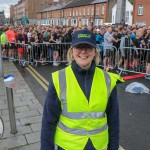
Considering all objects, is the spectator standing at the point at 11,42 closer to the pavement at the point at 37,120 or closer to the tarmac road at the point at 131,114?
the tarmac road at the point at 131,114

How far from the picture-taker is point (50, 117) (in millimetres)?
2135

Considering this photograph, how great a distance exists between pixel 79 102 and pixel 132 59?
8.71m


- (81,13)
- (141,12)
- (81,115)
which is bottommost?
(81,115)

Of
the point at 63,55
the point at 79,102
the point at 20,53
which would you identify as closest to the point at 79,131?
the point at 79,102

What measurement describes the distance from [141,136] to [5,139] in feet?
8.33

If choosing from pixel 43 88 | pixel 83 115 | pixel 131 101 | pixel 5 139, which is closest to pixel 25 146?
pixel 5 139

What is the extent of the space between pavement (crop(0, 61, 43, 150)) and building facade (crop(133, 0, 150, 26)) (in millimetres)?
43441

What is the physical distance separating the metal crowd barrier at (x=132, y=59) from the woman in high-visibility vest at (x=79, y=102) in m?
7.89

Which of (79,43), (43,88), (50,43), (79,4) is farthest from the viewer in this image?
(79,4)

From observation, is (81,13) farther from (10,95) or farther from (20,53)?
(10,95)

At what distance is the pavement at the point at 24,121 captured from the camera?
4227mm

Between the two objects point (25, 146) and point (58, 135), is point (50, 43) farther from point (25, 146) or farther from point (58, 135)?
point (58, 135)

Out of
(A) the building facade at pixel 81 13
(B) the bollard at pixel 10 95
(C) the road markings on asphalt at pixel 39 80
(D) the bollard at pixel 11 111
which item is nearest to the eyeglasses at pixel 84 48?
(B) the bollard at pixel 10 95

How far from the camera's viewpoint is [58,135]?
2.18 meters
